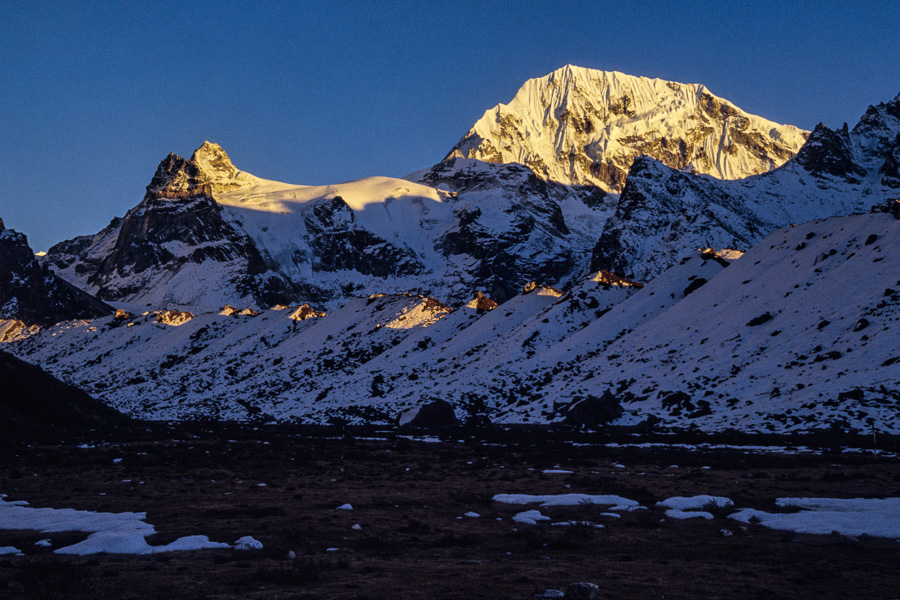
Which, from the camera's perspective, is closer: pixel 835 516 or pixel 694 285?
pixel 835 516

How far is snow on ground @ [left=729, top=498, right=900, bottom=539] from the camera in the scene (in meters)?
13.2

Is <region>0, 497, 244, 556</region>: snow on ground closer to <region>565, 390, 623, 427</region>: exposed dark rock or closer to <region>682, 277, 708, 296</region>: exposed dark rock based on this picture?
<region>565, 390, 623, 427</region>: exposed dark rock

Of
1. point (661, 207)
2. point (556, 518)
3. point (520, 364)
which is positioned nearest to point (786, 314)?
point (520, 364)

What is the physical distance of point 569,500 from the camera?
1784cm

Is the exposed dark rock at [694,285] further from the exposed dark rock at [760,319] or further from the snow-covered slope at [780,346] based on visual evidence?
the exposed dark rock at [760,319]

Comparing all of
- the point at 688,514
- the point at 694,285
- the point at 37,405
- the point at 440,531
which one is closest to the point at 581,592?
the point at 440,531

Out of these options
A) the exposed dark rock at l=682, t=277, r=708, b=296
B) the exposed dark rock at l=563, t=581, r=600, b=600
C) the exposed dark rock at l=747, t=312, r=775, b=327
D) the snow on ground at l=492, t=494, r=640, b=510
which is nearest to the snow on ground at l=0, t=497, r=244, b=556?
the exposed dark rock at l=563, t=581, r=600, b=600

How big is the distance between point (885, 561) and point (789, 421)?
27637mm

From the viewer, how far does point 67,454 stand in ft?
100

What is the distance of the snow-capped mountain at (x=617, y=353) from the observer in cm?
4141

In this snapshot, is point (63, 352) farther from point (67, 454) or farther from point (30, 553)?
point (30, 553)

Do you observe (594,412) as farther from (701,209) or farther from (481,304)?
(701,209)

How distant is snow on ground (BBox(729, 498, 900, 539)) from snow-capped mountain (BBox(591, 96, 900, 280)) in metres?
125

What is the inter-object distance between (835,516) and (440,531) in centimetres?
800
